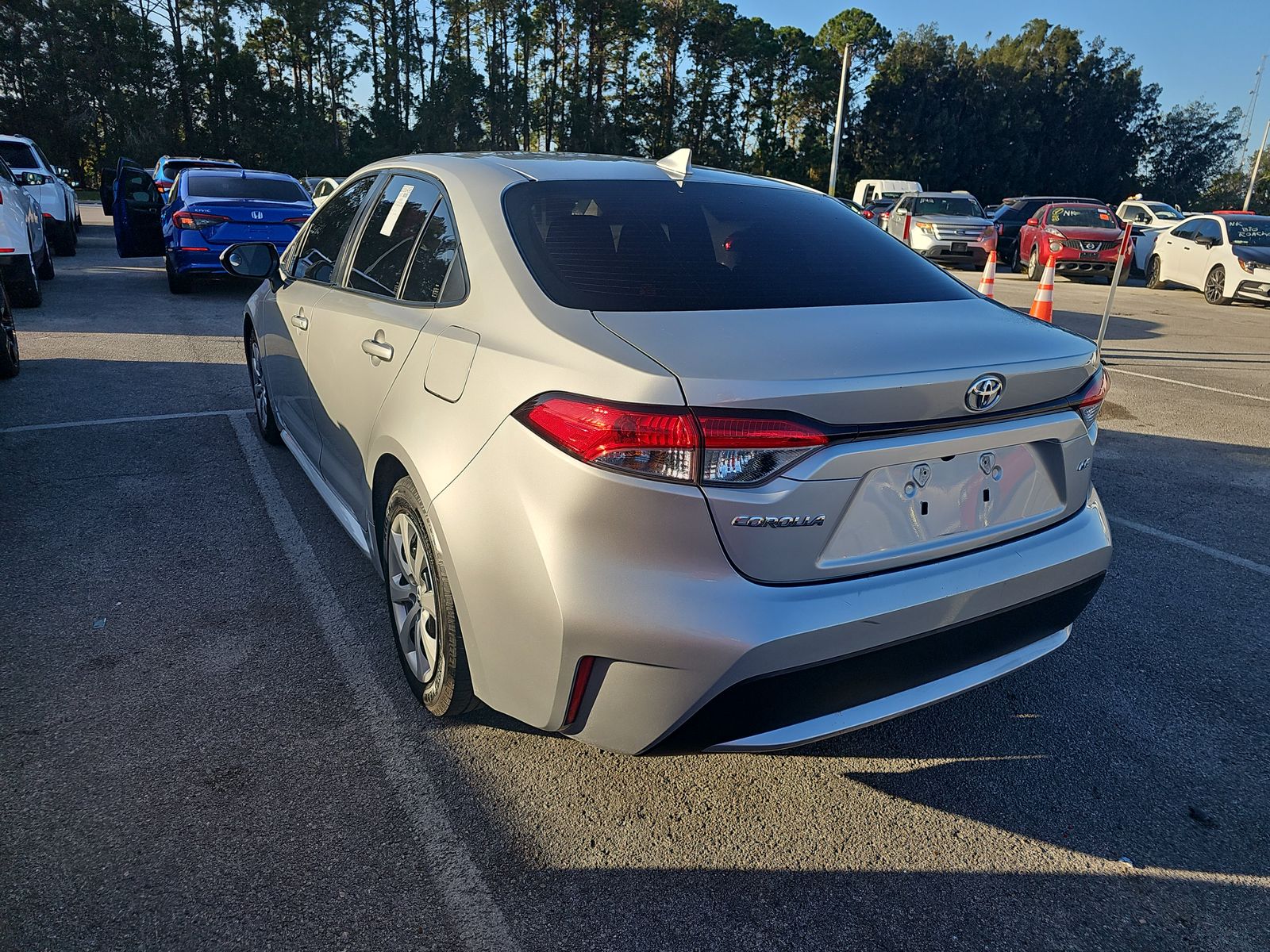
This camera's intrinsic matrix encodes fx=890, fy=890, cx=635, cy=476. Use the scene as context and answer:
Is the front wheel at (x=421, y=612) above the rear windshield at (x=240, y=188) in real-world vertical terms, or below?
below

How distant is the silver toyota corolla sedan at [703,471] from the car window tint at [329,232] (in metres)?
0.94

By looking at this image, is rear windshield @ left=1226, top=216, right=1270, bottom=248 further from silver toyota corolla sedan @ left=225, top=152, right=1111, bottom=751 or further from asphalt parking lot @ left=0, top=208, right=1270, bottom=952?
silver toyota corolla sedan @ left=225, top=152, right=1111, bottom=751

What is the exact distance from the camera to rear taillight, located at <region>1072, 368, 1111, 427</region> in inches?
93.3

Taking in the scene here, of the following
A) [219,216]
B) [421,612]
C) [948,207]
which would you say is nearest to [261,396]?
[421,612]

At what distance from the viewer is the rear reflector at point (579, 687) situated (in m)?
1.96

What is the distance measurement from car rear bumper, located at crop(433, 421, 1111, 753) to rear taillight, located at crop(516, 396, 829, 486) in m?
0.04

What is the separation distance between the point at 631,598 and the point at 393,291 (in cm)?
157

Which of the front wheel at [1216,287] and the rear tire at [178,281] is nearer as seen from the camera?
the rear tire at [178,281]

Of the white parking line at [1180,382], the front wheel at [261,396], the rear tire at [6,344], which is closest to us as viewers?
the front wheel at [261,396]

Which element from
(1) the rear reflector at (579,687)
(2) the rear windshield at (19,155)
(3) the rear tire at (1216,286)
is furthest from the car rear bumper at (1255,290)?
(2) the rear windshield at (19,155)

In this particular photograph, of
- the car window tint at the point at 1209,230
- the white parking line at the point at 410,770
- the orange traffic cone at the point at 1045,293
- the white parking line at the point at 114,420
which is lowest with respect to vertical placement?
the white parking line at the point at 114,420

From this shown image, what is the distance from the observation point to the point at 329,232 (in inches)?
154

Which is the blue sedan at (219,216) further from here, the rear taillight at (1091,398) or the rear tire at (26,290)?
the rear taillight at (1091,398)

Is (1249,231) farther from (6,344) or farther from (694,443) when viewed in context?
(6,344)
